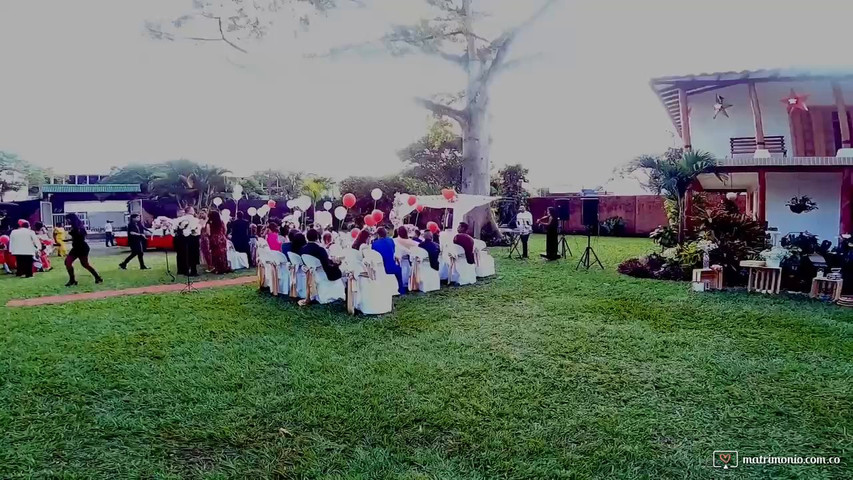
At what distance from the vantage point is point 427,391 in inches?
180

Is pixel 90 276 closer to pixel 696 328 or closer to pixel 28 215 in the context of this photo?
pixel 696 328

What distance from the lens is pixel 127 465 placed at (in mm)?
3432

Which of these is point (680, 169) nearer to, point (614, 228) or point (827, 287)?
point (827, 287)

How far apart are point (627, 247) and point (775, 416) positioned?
13.3 m

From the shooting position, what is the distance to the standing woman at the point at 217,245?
11.7 m

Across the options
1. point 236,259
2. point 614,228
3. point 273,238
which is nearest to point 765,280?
point 273,238

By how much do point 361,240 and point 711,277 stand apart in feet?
19.3

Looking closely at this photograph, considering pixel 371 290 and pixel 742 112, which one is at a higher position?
pixel 742 112

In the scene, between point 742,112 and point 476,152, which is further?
point 476,152

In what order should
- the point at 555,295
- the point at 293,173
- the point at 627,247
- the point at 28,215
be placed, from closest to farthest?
1. the point at 555,295
2. the point at 627,247
3. the point at 28,215
4. the point at 293,173

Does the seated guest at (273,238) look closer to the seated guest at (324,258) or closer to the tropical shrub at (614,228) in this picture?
the seated guest at (324,258)

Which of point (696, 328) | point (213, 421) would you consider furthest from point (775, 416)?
point (213, 421)

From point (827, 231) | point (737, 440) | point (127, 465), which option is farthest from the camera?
point (827, 231)

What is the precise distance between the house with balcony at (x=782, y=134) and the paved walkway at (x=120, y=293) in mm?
9796
